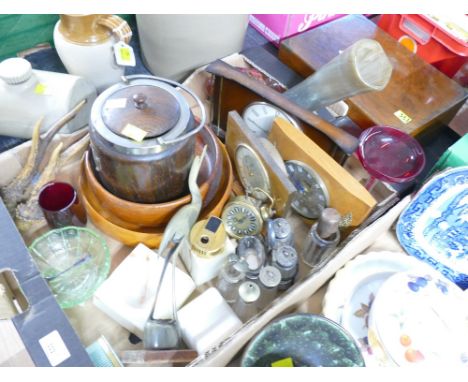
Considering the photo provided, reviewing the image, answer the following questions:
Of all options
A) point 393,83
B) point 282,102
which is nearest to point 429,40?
point 393,83

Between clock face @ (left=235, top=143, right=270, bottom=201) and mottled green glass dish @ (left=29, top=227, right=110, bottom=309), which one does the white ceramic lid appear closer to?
mottled green glass dish @ (left=29, top=227, right=110, bottom=309)

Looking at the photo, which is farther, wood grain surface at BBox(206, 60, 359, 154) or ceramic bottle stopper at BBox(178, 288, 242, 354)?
wood grain surface at BBox(206, 60, 359, 154)

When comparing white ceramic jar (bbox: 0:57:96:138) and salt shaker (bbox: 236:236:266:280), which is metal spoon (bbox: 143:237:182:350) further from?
white ceramic jar (bbox: 0:57:96:138)

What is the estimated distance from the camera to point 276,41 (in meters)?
1.22

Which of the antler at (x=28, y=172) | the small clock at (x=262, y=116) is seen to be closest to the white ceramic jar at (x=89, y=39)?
the antler at (x=28, y=172)

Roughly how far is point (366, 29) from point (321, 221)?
0.69 metres

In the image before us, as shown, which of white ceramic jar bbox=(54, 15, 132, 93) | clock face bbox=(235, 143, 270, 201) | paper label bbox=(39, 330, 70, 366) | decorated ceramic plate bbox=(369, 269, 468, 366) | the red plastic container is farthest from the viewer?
the red plastic container

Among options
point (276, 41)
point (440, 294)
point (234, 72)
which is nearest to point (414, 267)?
point (440, 294)

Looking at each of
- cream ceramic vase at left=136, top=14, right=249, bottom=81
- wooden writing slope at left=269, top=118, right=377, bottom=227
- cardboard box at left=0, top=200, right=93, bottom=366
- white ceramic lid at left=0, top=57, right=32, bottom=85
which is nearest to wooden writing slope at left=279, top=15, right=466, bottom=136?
cream ceramic vase at left=136, top=14, right=249, bottom=81

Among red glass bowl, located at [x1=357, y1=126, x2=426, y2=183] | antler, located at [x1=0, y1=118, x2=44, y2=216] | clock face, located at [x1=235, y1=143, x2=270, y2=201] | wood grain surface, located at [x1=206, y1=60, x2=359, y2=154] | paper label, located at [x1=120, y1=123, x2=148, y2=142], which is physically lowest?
antler, located at [x1=0, y1=118, x2=44, y2=216]

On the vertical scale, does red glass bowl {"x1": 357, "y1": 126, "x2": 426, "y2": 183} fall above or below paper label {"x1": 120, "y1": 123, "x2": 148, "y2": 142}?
below

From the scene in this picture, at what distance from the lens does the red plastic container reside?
107 centimetres

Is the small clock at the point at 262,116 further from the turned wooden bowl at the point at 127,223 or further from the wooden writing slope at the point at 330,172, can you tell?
the turned wooden bowl at the point at 127,223

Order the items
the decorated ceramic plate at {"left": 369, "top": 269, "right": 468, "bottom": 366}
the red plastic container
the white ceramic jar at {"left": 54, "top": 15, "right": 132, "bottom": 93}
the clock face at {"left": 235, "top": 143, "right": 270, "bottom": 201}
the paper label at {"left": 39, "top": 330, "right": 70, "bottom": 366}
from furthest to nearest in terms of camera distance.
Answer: the red plastic container → the white ceramic jar at {"left": 54, "top": 15, "right": 132, "bottom": 93} → the clock face at {"left": 235, "top": 143, "right": 270, "bottom": 201} → the decorated ceramic plate at {"left": 369, "top": 269, "right": 468, "bottom": 366} → the paper label at {"left": 39, "top": 330, "right": 70, "bottom": 366}
